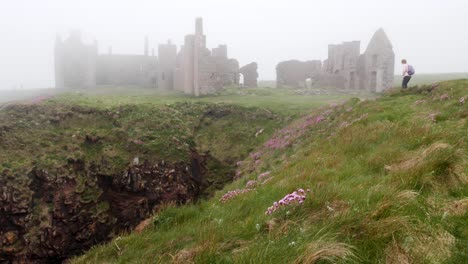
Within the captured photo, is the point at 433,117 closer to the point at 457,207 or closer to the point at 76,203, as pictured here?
the point at 457,207

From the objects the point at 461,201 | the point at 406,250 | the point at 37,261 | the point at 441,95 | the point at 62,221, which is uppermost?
the point at 441,95

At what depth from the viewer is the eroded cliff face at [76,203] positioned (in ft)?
42.5

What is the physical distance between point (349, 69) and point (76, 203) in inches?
1079

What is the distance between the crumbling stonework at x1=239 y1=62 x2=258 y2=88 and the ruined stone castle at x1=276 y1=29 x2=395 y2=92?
2794mm

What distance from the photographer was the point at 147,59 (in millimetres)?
48031

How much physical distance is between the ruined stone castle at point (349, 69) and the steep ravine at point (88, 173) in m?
14.6

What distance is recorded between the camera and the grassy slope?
3832mm

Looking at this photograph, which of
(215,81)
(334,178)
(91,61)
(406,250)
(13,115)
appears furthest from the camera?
(91,61)

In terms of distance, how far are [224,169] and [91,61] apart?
103 ft

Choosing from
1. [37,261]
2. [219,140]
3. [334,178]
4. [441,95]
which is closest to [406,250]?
[334,178]

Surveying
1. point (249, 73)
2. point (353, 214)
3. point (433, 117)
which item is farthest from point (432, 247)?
point (249, 73)

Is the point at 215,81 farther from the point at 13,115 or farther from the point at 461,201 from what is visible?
the point at 461,201

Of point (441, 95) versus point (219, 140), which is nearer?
point (441, 95)

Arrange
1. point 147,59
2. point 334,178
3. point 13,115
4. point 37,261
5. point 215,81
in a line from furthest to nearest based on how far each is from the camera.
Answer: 1. point 147,59
2. point 215,81
3. point 13,115
4. point 37,261
5. point 334,178
